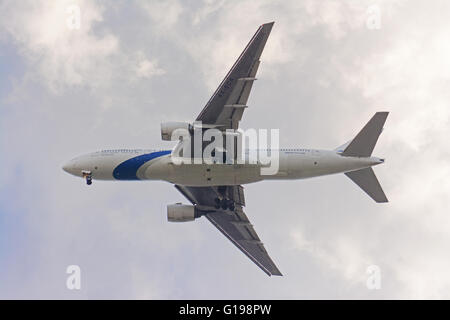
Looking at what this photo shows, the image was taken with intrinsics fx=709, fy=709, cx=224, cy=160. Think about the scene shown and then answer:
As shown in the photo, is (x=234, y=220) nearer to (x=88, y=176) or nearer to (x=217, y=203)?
(x=217, y=203)

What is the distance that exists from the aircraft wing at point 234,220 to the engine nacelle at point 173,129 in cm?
739

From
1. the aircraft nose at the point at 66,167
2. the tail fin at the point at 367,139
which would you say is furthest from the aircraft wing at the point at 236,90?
the aircraft nose at the point at 66,167

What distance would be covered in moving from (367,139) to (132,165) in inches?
621

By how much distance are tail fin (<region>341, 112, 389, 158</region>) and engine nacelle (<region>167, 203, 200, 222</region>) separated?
41.7 ft

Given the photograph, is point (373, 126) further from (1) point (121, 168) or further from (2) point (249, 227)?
(1) point (121, 168)

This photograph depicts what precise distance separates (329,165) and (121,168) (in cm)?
1409

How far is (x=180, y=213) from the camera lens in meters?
52.6

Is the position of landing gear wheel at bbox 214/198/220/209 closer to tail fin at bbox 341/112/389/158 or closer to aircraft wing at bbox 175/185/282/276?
aircraft wing at bbox 175/185/282/276

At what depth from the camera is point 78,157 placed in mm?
49531

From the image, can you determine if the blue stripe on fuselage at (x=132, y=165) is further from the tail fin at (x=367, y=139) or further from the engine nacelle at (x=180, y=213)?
the tail fin at (x=367, y=139)

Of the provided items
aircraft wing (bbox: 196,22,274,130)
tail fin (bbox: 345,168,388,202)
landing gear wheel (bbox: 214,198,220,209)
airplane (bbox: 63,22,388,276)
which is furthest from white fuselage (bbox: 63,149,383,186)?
landing gear wheel (bbox: 214,198,220,209)

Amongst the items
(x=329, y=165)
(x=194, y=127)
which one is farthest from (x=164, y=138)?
(x=329, y=165)

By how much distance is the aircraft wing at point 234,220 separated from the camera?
52625mm

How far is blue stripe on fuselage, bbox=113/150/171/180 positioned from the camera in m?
48.0
